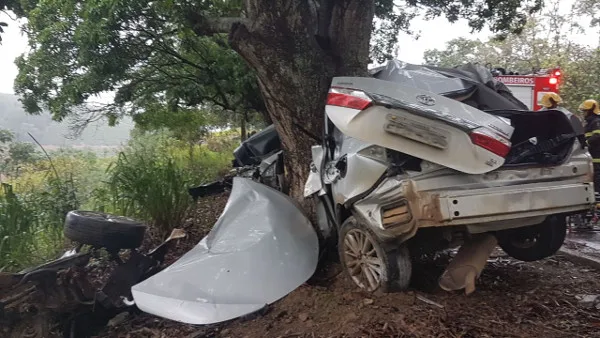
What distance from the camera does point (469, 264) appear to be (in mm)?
3736

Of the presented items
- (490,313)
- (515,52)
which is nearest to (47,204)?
(490,313)

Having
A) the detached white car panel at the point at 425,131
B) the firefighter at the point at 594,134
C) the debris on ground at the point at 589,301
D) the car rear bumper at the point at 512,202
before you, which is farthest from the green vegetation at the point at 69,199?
the firefighter at the point at 594,134

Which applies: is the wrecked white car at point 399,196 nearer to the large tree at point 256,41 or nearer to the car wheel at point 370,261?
the car wheel at point 370,261

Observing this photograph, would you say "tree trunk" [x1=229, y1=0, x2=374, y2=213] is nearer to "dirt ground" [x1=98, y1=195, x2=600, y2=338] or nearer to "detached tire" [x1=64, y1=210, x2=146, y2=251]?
"dirt ground" [x1=98, y1=195, x2=600, y2=338]

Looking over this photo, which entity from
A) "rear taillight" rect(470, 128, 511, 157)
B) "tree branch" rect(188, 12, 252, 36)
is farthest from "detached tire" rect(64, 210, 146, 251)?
"rear taillight" rect(470, 128, 511, 157)

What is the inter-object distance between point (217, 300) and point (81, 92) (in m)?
5.82

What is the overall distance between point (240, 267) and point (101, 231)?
128 cm

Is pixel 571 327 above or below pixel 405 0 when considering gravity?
below

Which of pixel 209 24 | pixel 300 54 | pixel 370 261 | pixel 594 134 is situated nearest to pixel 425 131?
pixel 370 261

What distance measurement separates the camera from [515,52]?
2936 centimetres

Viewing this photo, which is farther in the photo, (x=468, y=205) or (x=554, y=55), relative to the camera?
(x=554, y=55)

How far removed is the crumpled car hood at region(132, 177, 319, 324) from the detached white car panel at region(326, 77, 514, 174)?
4.43 ft

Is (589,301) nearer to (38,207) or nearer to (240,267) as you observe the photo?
(240,267)

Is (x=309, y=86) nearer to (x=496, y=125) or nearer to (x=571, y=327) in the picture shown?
(x=496, y=125)
